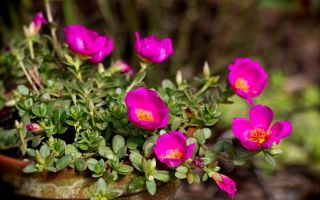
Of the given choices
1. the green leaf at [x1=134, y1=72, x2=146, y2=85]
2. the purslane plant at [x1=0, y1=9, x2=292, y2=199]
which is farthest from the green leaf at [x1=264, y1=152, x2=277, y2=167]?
the green leaf at [x1=134, y1=72, x2=146, y2=85]

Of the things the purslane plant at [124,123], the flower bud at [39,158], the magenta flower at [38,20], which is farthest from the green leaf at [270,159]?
the magenta flower at [38,20]

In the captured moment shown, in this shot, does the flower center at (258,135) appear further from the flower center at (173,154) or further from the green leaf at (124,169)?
the green leaf at (124,169)

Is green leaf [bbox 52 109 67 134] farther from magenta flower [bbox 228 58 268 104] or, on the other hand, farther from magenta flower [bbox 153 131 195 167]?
magenta flower [bbox 228 58 268 104]

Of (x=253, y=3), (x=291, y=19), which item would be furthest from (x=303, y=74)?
(x=253, y=3)

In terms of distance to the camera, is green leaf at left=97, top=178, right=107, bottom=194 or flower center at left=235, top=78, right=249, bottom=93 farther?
flower center at left=235, top=78, right=249, bottom=93

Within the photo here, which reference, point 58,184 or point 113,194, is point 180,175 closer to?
point 113,194

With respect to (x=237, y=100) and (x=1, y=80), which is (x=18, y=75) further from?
(x=237, y=100)
